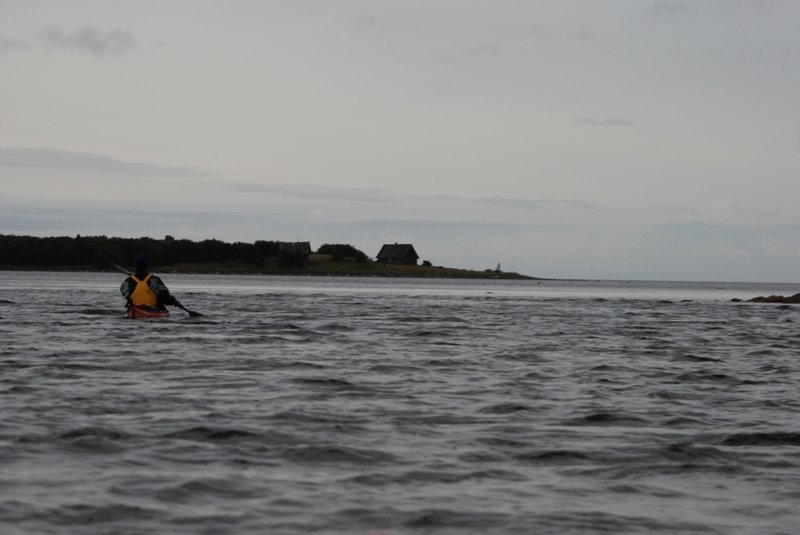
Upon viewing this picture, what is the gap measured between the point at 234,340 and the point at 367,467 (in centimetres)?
1573

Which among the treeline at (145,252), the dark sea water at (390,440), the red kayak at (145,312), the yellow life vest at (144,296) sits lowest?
the dark sea water at (390,440)

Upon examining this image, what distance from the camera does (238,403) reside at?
555 inches

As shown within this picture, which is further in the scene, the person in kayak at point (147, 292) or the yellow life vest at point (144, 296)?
the yellow life vest at point (144, 296)

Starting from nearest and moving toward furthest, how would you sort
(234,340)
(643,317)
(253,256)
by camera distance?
1. (234,340)
2. (643,317)
3. (253,256)

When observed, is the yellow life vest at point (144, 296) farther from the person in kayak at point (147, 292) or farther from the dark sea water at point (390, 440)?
the dark sea water at point (390, 440)

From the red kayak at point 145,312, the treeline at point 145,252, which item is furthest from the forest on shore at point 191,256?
the red kayak at point 145,312

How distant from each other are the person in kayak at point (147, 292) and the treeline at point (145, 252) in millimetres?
129958

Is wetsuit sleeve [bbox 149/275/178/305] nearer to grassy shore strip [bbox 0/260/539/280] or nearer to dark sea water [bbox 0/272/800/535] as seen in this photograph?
dark sea water [bbox 0/272/800/535]

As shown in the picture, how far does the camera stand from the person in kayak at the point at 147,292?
30672 mm

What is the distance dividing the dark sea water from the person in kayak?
6709 mm

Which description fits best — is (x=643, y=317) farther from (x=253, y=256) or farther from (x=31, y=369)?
(x=253, y=256)

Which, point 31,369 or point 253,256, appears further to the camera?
point 253,256

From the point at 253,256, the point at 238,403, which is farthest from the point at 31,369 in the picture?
the point at 253,256

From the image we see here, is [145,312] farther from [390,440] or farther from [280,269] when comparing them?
[280,269]
